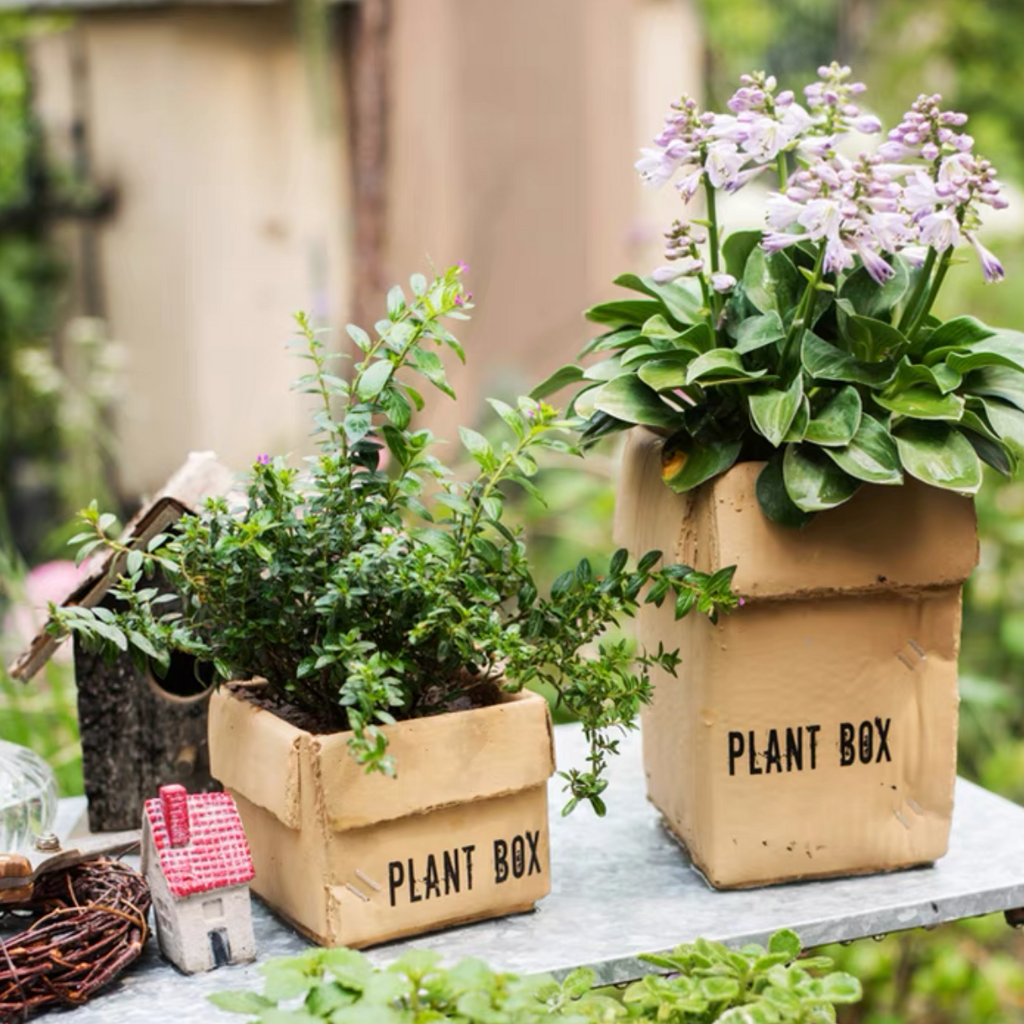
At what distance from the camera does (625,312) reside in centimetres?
147

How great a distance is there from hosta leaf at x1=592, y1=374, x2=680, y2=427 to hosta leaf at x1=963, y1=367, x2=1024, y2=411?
28 centimetres

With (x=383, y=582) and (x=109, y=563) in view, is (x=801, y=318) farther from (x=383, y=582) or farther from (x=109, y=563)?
(x=109, y=563)

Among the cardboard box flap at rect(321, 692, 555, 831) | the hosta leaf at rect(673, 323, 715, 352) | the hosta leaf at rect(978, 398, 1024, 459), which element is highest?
the hosta leaf at rect(673, 323, 715, 352)

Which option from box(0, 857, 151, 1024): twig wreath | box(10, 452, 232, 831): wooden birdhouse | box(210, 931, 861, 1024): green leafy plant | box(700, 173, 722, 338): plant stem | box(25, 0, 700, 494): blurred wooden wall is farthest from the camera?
box(25, 0, 700, 494): blurred wooden wall

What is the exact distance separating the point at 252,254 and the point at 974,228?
168 inches

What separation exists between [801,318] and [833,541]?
0.68 feet

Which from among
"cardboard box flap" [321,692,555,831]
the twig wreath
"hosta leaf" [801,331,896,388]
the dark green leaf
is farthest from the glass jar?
"hosta leaf" [801,331,896,388]

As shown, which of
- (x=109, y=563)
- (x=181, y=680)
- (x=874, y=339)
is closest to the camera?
(x=874, y=339)

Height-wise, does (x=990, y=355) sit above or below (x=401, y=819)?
above

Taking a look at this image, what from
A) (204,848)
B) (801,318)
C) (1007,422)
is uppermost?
(801,318)

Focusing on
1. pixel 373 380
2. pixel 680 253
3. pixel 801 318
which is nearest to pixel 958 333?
pixel 801 318

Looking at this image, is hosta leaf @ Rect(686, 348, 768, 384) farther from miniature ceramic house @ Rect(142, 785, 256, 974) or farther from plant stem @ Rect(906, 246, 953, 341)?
miniature ceramic house @ Rect(142, 785, 256, 974)

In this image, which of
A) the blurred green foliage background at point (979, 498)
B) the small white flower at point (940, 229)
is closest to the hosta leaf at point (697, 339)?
the small white flower at point (940, 229)

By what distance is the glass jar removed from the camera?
135 cm
